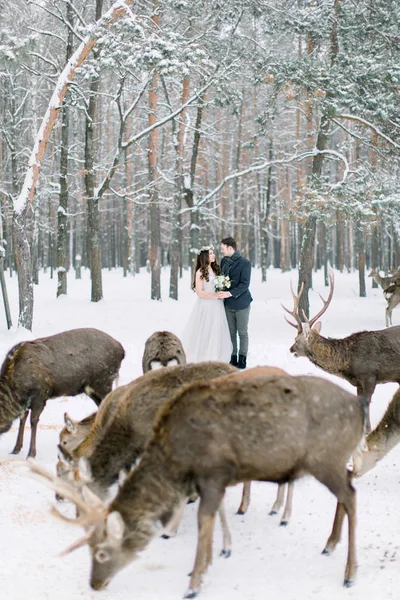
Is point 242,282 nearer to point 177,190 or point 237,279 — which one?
point 237,279

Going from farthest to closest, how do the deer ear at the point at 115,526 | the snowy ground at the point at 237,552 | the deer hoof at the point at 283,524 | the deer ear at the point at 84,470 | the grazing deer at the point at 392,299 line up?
the grazing deer at the point at 392,299 < the deer hoof at the point at 283,524 < the deer ear at the point at 84,470 < the snowy ground at the point at 237,552 < the deer ear at the point at 115,526

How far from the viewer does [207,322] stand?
400 inches

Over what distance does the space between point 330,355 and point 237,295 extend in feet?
7.11

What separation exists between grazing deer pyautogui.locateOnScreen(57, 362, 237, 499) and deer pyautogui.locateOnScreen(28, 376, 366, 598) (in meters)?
0.54

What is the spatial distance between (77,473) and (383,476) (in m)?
3.42

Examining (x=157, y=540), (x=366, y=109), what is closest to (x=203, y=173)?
(x=366, y=109)

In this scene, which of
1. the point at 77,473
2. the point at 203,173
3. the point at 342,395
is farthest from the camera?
the point at 203,173

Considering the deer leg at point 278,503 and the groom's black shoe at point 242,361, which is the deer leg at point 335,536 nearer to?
the deer leg at point 278,503

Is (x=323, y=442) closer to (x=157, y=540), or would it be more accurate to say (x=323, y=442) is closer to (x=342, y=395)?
(x=342, y=395)

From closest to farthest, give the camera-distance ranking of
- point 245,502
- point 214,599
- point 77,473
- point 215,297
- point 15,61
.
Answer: point 214,599, point 77,473, point 245,502, point 215,297, point 15,61

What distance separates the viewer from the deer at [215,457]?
3.94 meters

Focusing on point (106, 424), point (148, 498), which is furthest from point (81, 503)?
point (106, 424)

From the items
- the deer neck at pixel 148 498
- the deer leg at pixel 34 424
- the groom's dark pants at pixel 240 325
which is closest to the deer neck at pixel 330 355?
the groom's dark pants at pixel 240 325

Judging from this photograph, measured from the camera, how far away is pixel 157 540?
5.07m
